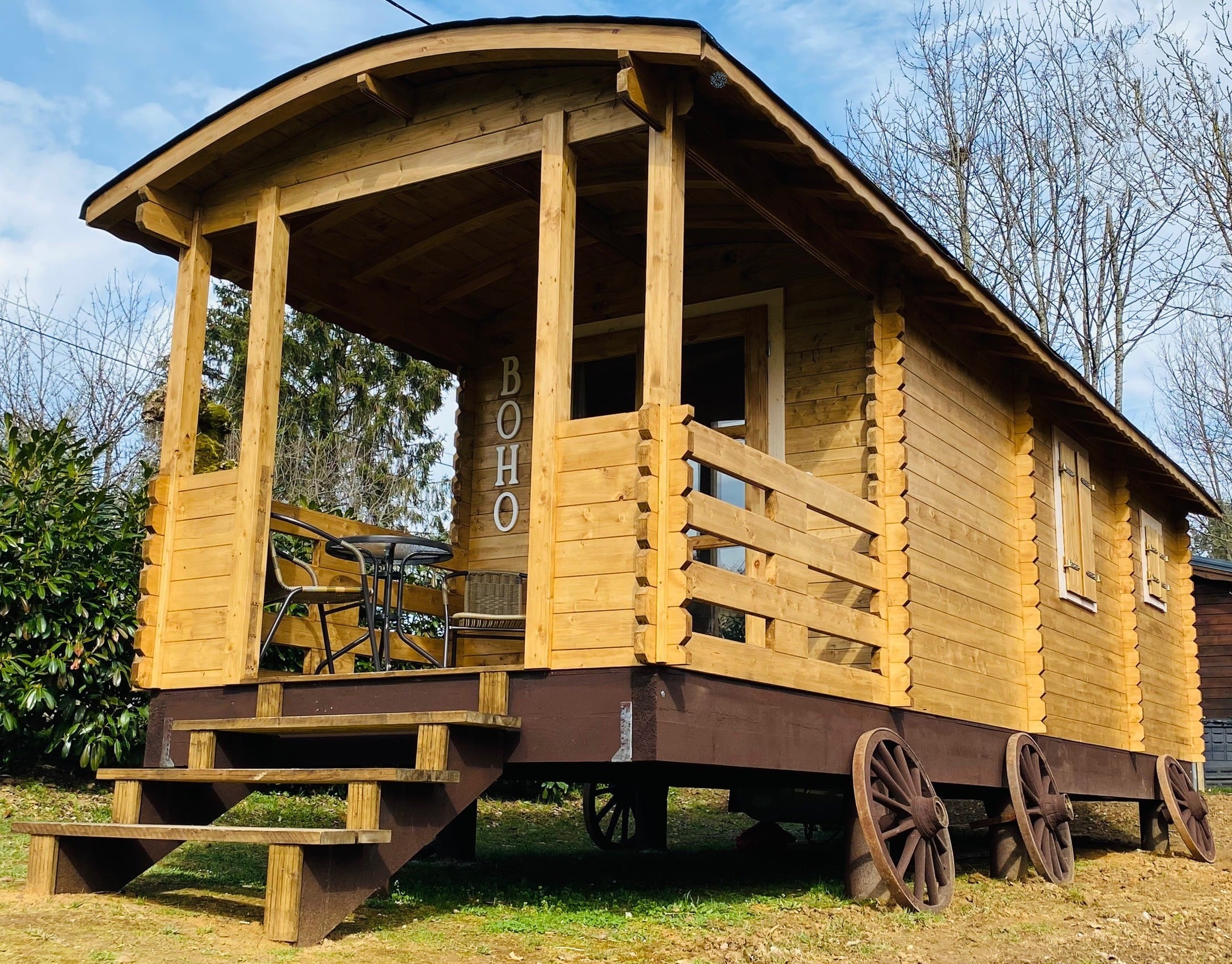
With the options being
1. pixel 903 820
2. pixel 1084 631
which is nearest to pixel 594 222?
pixel 903 820

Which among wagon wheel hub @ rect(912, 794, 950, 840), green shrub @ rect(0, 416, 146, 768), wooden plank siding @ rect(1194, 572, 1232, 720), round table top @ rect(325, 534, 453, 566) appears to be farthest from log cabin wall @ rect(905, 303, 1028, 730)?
wooden plank siding @ rect(1194, 572, 1232, 720)

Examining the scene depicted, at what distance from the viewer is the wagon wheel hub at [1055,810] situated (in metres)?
7.98

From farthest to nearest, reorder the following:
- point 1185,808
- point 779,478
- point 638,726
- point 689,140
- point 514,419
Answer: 1. point 1185,808
2. point 514,419
3. point 779,478
4. point 689,140
5. point 638,726

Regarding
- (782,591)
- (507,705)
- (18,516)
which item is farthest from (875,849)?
(18,516)

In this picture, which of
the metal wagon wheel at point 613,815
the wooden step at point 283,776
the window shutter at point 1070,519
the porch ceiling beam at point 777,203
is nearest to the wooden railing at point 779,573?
the wooden step at point 283,776

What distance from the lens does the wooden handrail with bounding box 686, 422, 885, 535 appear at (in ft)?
17.9

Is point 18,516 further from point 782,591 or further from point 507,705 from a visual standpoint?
point 782,591

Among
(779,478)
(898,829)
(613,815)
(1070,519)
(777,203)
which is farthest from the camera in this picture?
(1070,519)

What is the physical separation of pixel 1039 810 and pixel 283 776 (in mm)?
4840

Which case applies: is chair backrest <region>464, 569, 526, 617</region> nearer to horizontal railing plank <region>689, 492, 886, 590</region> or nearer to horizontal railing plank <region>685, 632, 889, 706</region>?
horizontal railing plank <region>689, 492, 886, 590</region>

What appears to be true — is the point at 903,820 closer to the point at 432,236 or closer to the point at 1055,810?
the point at 1055,810

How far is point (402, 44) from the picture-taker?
19.9 feet

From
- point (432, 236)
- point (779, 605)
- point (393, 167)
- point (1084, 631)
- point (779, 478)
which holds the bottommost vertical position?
point (779, 605)

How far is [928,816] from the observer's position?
639 centimetres
